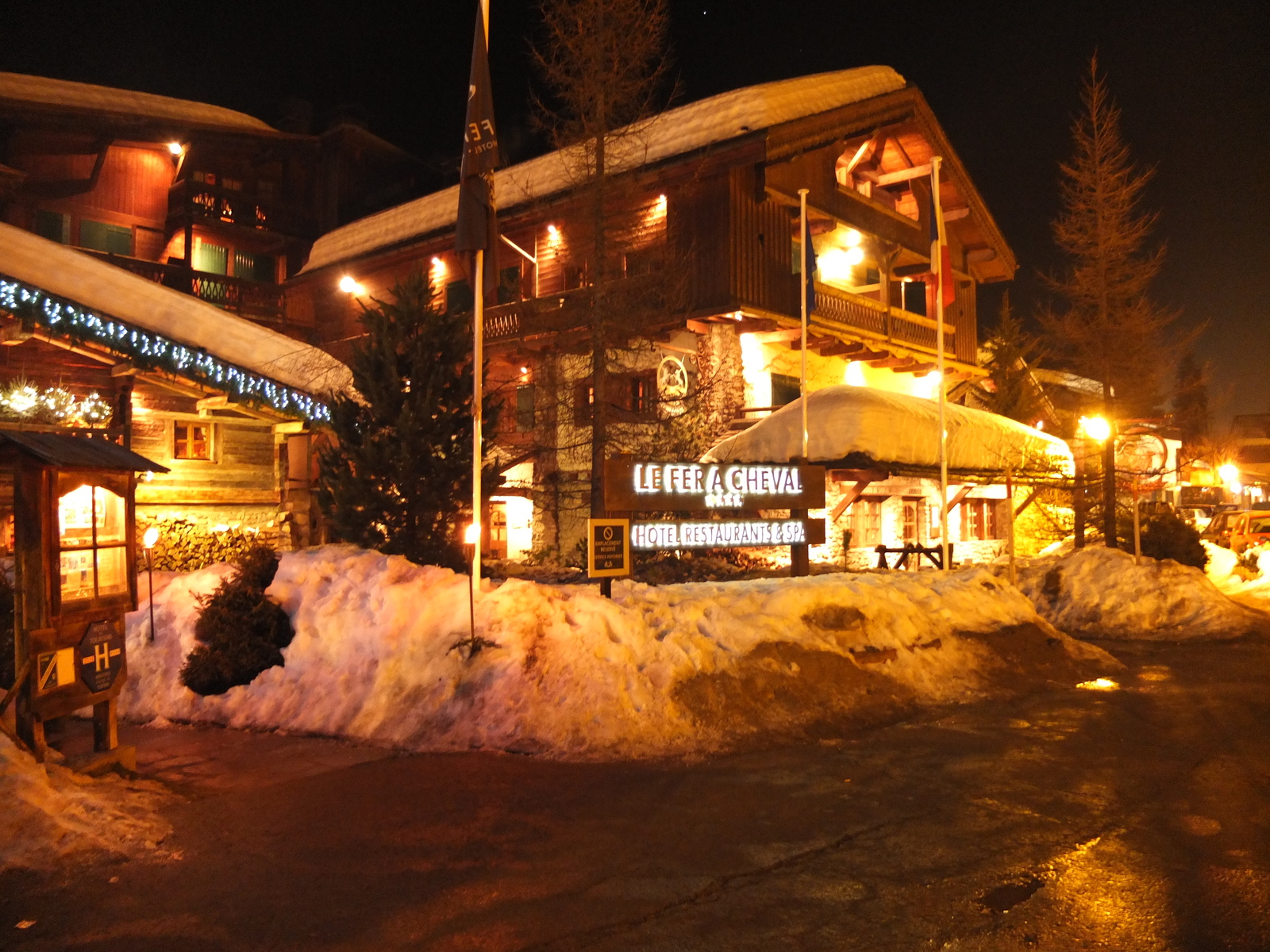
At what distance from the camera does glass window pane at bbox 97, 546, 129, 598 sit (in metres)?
7.83

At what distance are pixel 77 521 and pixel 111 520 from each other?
49 cm

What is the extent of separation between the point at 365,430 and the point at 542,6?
311 inches

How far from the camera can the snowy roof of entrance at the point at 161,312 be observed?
1675 centimetres

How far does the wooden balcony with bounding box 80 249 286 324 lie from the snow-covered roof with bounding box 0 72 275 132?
4933 millimetres

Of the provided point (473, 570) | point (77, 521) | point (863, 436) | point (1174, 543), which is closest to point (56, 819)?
point (77, 521)

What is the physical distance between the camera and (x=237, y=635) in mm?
10078

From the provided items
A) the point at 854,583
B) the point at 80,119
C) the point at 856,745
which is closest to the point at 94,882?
the point at 856,745

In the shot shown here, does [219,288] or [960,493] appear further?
[219,288]

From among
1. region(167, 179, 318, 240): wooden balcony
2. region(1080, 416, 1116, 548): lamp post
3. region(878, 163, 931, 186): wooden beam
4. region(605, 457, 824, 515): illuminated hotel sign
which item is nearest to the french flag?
region(605, 457, 824, 515): illuminated hotel sign

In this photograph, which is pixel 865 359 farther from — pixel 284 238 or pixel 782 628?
pixel 284 238

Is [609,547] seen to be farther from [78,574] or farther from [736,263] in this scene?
[736,263]

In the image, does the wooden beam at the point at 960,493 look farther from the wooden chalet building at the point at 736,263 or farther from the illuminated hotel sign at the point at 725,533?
the illuminated hotel sign at the point at 725,533

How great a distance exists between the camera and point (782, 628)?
1066 centimetres

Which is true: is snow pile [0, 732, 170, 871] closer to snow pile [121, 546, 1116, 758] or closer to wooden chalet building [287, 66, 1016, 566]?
snow pile [121, 546, 1116, 758]
